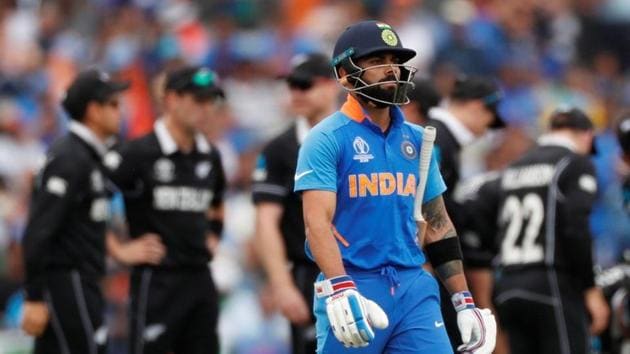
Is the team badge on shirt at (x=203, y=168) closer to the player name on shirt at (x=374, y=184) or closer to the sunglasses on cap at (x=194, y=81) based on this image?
the sunglasses on cap at (x=194, y=81)

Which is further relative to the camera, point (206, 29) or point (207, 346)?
point (206, 29)

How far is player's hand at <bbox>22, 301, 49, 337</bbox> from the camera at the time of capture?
30.4 ft

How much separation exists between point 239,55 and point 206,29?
54 centimetres

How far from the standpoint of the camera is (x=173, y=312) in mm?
9742

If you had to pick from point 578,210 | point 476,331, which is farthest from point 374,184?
point 578,210

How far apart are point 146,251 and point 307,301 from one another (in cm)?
117

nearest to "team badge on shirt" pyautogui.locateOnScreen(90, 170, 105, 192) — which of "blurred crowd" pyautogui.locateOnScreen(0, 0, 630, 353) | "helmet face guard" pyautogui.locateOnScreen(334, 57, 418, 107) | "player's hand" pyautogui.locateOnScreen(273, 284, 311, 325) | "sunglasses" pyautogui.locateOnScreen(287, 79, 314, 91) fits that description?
"player's hand" pyautogui.locateOnScreen(273, 284, 311, 325)

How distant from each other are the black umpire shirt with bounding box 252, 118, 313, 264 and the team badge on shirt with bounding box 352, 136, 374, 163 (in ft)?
10.4

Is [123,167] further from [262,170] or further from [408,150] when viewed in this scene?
[408,150]

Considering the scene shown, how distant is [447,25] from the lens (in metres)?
17.7

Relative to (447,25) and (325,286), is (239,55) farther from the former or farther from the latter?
(325,286)

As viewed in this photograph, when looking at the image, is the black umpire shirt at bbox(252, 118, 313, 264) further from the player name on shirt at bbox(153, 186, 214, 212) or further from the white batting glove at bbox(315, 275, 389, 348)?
the white batting glove at bbox(315, 275, 389, 348)

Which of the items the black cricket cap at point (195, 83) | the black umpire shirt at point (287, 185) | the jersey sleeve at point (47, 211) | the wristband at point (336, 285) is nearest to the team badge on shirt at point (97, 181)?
the jersey sleeve at point (47, 211)

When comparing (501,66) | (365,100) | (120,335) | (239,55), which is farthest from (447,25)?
(365,100)
